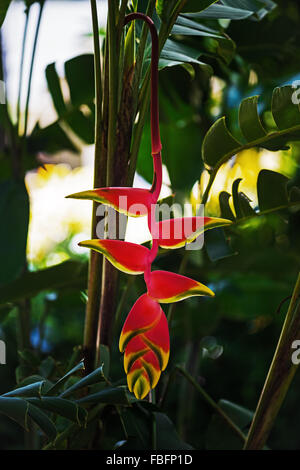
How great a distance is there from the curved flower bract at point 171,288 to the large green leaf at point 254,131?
0.15m

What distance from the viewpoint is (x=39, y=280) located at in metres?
0.57

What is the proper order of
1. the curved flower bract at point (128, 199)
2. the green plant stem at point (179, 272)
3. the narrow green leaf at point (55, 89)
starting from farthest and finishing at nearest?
the narrow green leaf at point (55, 89), the green plant stem at point (179, 272), the curved flower bract at point (128, 199)

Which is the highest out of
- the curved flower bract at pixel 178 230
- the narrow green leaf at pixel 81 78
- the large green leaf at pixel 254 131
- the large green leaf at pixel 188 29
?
the large green leaf at pixel 188 29

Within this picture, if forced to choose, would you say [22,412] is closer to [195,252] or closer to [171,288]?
[171,288]

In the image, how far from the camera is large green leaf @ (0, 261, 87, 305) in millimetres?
562

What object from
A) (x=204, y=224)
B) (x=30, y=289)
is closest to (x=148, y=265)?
(x=204, y=224)

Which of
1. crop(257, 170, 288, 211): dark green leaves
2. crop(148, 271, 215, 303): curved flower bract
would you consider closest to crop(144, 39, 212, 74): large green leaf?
crop(257, 170, 288, 211): dark green leaves

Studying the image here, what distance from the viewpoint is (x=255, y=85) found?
87 cm

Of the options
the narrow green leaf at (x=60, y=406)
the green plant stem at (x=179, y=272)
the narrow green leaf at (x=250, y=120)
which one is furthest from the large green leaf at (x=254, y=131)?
the narrow green leaf at (x=60, y=406)

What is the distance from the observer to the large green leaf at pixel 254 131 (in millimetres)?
395

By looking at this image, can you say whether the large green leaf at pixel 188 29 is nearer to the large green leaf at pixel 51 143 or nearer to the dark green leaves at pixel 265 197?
the dark green leaves at pixel 265 197

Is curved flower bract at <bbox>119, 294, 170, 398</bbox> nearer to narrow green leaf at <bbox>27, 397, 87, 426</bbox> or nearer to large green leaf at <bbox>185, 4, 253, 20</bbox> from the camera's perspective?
narrow green leaf at <bbox>27, 397, 87, 426</bbox>

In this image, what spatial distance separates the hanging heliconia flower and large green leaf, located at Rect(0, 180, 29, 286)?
0.29m
